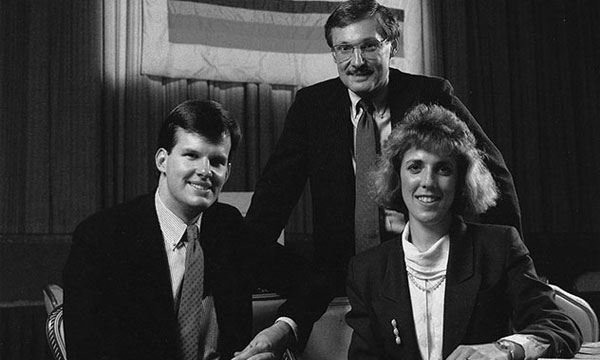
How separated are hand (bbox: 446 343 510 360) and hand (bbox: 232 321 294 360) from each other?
45 centimetres

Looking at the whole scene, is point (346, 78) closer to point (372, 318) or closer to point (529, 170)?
point (372, 318)

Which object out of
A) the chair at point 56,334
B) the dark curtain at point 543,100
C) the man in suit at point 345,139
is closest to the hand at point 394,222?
the man in suit at point 345,139

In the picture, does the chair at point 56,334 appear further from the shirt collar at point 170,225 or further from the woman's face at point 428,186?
the woman's face at point 428,186

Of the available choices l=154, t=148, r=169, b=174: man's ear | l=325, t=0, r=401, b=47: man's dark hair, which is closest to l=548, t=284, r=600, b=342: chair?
l=325, t=0, r=401, b=47: man's dark hair

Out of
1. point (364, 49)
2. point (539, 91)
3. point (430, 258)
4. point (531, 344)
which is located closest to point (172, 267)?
point (430, 258)

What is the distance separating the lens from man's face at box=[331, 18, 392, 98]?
7.61 feet

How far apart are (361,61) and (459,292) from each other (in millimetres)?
900

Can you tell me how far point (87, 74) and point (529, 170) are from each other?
2976 mm

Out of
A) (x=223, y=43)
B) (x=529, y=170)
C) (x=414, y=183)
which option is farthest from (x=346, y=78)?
(x=529, y=170)

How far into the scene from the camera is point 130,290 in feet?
5.61

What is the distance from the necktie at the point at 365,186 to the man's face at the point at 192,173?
2.22 feet

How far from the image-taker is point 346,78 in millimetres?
2348

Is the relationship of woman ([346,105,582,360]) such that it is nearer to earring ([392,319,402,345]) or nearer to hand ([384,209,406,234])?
earring ([392,319,402,345])

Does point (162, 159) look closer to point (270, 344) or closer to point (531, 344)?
point (270, 344)
